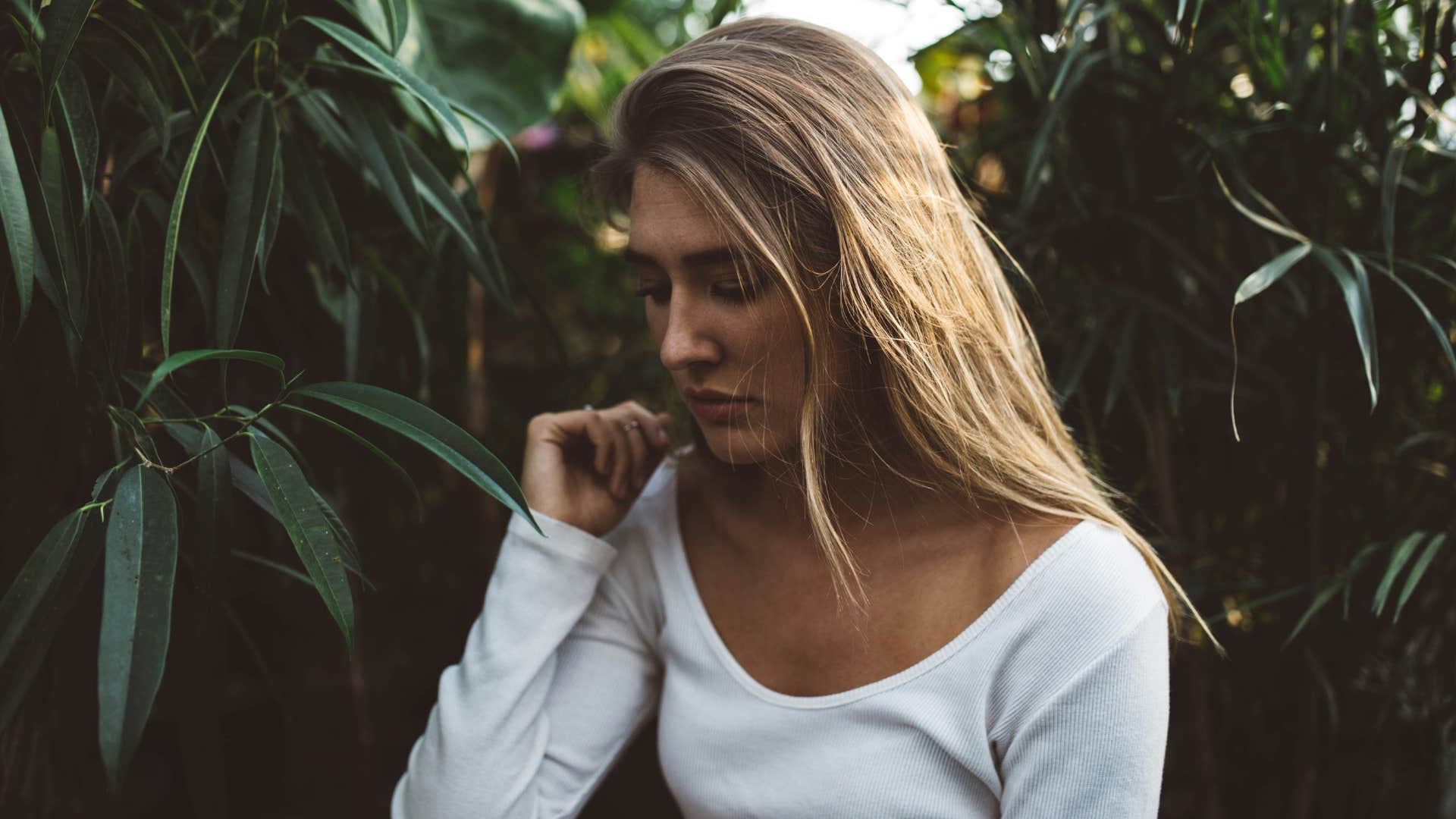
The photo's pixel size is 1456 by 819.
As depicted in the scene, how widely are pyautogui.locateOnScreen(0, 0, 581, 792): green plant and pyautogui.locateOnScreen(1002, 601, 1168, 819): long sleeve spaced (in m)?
0.49

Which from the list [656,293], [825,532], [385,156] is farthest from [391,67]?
[825,532]

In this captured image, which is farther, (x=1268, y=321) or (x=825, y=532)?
(x=1268, y=321)

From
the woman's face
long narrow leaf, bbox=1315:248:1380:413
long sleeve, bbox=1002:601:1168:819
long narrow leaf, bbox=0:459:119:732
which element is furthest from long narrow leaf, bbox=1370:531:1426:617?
long narrow leaf, bbox=0:459:119:732

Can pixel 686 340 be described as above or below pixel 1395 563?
above

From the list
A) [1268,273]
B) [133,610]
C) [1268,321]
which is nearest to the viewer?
[133,610]

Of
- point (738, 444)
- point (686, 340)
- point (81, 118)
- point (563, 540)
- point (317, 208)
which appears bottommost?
point (563, 540)

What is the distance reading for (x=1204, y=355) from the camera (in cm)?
120

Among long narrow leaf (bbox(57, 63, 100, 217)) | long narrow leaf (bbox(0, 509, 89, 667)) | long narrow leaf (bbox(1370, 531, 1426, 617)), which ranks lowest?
long narrow leaf (bbox(1370, 531, 1426, 617))

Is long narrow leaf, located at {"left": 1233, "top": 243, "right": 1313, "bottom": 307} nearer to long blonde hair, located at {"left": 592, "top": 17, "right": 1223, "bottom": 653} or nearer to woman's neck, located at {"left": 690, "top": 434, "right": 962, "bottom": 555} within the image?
long blonde hair, located at {"left": 592, "top": 17, "right": 1223, "bottom": 653}

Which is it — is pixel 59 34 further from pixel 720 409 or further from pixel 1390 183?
pixel 1390 183

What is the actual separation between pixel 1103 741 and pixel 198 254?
91 centimetres

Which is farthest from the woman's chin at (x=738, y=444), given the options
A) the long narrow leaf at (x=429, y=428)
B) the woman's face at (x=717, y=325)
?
the long narrow leaf at (x=429, y=428)

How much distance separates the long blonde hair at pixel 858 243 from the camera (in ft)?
2.57

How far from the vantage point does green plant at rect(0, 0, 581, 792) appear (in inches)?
23.8
